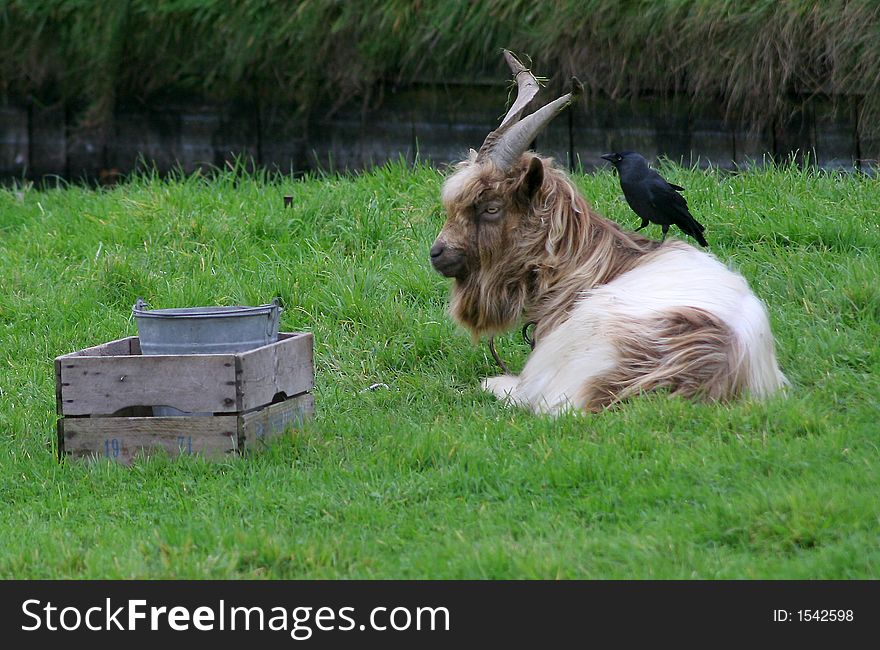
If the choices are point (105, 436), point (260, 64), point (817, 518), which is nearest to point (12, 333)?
point (105, 436)

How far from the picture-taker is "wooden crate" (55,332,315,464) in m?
4.79

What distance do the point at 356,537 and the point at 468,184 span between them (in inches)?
90.4

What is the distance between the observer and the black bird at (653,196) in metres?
5.87

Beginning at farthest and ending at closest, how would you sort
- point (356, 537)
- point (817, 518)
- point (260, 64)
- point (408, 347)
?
1. point (260, 64)
2. point (408, 347)
3. point (356, 537)
4. point (817, 518)

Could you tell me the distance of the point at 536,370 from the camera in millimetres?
5461

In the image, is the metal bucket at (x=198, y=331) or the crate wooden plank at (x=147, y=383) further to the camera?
the metal bucket at (x=198, y=331)

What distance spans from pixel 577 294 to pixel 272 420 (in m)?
1.61

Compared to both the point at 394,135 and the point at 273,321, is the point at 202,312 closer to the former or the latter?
the point at 273,321

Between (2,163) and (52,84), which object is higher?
(52,84)

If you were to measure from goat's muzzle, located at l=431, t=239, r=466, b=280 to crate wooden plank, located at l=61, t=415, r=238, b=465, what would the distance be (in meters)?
1.50

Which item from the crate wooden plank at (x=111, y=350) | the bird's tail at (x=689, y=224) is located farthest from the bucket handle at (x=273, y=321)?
the bird's tail at (x=689, y=224)

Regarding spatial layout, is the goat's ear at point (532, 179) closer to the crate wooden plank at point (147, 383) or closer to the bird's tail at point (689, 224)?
the bird's tail at point (689, 224)

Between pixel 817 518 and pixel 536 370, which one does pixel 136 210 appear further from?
pixel 817 518
